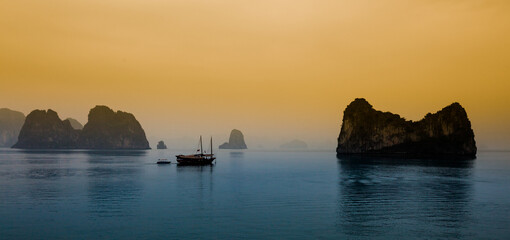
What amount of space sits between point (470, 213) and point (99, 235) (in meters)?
42.2

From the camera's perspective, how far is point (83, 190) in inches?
2574

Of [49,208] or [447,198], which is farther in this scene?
[447,198]

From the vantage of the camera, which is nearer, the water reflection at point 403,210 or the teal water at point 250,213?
the teal water at point 250,213

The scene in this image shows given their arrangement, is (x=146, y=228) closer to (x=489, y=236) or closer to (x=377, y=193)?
(x=489, y=236)

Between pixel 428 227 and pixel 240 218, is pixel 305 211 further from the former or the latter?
pixel 428 227

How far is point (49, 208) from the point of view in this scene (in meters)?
46.8

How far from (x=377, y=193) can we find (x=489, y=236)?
27.0 metres

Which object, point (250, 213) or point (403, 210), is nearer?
point (250, 213)

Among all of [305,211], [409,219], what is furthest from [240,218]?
[409,219]

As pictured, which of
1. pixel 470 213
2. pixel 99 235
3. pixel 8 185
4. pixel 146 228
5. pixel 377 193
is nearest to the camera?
pixel 99 235

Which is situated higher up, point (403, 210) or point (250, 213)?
point (250, 213)

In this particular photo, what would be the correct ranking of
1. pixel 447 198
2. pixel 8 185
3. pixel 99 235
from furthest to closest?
1. pixel 8 185
2. pixel 447 198
3. pixel 99 235

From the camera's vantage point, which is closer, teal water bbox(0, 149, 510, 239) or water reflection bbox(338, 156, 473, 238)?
teal water bbox(0, 149, 510, 239)

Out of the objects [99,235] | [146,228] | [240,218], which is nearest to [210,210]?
[240,218]
